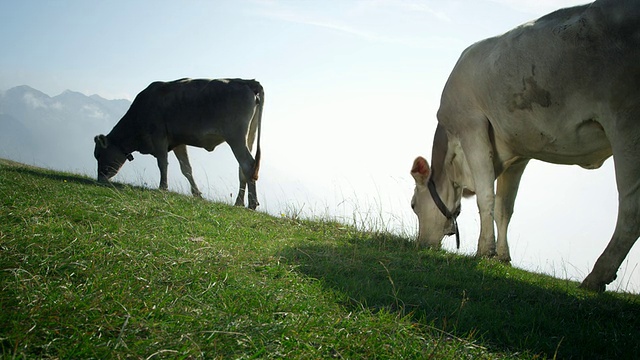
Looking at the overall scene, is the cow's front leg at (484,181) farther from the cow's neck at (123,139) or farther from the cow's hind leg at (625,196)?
the cow's neck at (123,139)

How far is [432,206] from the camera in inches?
356

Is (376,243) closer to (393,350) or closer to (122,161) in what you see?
(393,350)

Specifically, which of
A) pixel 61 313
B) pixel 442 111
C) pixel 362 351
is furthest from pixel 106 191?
pixel 362 351

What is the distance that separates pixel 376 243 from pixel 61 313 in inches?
219

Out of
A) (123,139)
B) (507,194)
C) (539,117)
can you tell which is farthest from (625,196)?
(123,139)

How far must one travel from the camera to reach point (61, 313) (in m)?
3.13

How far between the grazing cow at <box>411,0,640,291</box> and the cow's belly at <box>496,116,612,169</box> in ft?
0.04

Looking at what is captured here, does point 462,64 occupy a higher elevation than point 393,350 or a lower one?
higher

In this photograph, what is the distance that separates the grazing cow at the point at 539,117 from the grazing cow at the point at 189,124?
4803 millimetres

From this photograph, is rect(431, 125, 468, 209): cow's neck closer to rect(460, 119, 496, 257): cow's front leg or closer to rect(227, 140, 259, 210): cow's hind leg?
rect(460, 119, 496, 257): cow's front leg

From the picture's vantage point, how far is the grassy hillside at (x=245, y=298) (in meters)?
3.07

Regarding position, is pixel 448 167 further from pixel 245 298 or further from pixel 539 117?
pixel 245 298

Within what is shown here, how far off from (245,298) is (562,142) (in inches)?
176

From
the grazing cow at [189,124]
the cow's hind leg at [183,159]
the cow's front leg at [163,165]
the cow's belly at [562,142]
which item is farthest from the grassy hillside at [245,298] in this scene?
the cow's hind leg at [183,159]
